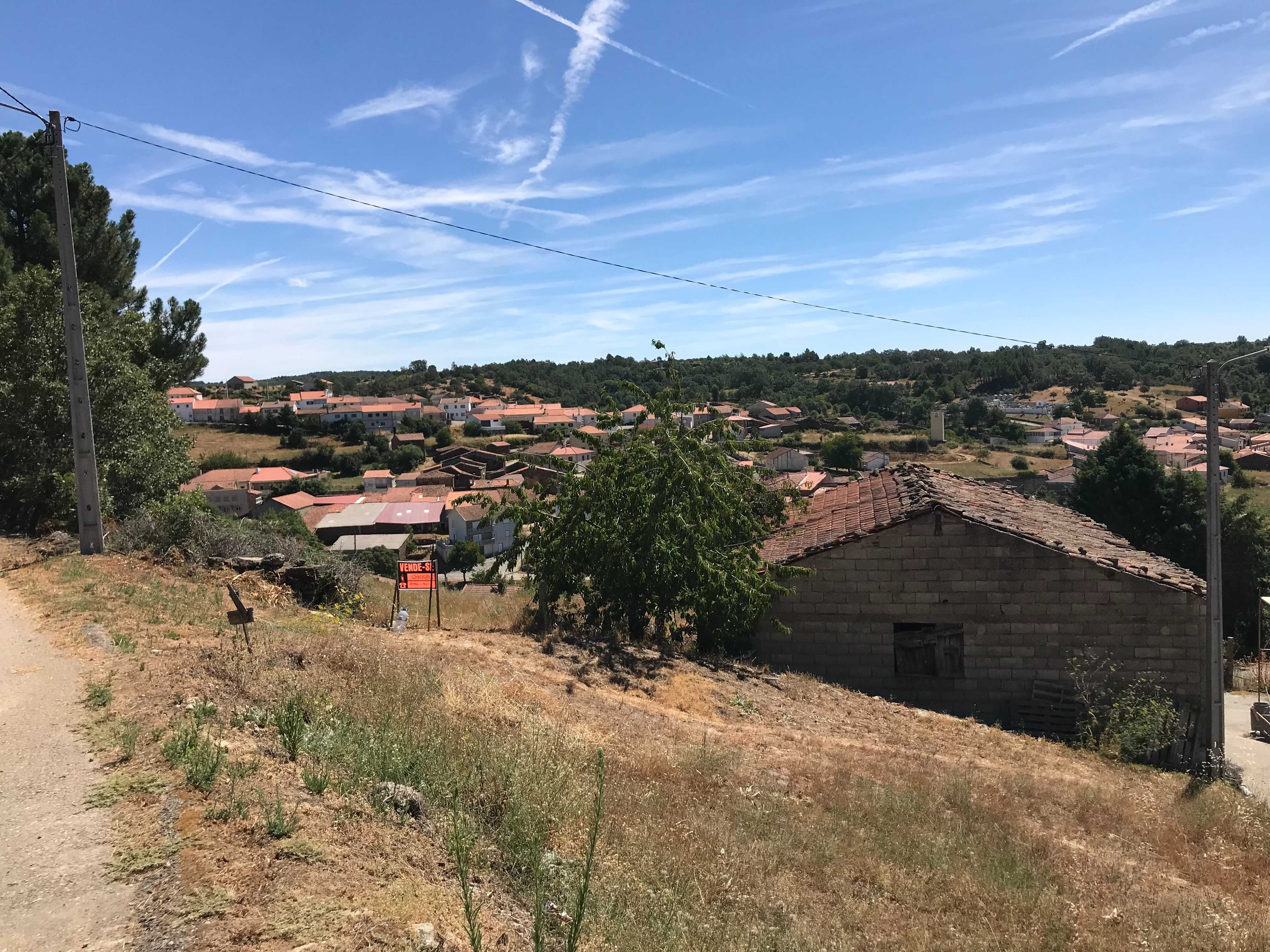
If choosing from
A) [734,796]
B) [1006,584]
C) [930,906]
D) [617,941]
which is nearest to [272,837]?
[617,941]

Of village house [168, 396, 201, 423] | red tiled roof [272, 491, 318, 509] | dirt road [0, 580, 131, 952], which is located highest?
village house [168, 396, 201, 423]

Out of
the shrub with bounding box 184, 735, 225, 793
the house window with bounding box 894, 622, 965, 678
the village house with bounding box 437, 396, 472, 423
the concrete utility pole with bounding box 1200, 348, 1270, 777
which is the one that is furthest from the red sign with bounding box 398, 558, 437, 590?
the village house with bounding box 437, 396, 472, 423

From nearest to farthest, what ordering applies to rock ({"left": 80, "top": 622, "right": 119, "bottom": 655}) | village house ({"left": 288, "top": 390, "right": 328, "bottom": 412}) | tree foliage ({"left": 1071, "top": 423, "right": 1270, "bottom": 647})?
rock ({"left": 80, "top": 622, "right": 119, "bottom": 655})
tree foliage ({"left": 1071, "top": 423, "right": 1270, "bottom": 647})
village house ({"left": 288, "top": 390, "right": 328, "bottom": 412})

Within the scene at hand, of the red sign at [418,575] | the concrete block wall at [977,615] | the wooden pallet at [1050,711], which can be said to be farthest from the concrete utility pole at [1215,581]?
the red sign at [418,575]

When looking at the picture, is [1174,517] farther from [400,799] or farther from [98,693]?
[98,693]

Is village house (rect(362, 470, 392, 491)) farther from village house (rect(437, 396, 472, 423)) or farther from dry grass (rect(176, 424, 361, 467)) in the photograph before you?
village house (rect(437, 396, 472, 423))

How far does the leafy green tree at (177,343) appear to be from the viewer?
24.4 meters

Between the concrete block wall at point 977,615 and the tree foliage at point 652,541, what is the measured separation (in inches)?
42.3

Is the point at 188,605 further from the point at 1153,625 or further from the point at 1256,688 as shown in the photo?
the point at 1256,688

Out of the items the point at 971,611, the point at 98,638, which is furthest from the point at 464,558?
the point at 98,638

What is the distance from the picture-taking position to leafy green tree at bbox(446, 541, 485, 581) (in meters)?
47.5

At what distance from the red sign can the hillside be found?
79 centimetres

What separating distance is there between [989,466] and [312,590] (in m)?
69.2

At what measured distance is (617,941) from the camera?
4219mm
